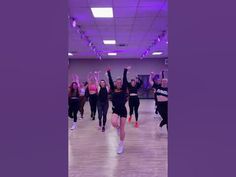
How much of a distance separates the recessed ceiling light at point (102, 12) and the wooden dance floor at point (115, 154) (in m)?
3.23

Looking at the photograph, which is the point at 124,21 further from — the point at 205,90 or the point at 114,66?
the point at 114,66

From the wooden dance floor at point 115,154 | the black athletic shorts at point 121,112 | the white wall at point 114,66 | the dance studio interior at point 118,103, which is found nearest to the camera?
the wooden dance floor at point 115,154

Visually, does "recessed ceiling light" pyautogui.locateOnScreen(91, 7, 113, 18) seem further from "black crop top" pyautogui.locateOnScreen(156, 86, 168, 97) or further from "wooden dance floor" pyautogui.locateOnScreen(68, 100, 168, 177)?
"wooden dance floor" pyautogui.locateOnScreen(68, 100, 168, 177)

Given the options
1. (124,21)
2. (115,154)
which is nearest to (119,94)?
(115,154)

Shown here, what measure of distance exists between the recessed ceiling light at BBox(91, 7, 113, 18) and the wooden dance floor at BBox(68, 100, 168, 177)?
323 centimetres

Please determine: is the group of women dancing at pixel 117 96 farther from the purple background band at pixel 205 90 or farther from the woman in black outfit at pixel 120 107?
the purple background band at pixel 205 90

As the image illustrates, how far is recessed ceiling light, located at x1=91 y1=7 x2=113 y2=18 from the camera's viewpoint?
716cm

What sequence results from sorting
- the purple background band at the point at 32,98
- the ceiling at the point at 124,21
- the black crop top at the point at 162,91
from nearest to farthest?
1. the purple background band at the point at 32,98
2. the black crop top at the point at 162,91
3. the ceiling at the point at 124,21

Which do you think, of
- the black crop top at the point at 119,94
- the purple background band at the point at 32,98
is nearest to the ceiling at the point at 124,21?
the black crop top at the point at 119,94

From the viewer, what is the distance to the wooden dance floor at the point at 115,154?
4043 millimetres

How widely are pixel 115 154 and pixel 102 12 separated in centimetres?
406

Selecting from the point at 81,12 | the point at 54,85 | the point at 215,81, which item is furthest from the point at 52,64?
the point at 81,12

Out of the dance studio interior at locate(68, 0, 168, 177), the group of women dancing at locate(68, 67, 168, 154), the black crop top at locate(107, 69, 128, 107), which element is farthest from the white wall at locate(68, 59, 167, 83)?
the black crop top at locate(107, 69, 128, 107)

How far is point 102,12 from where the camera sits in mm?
7457
